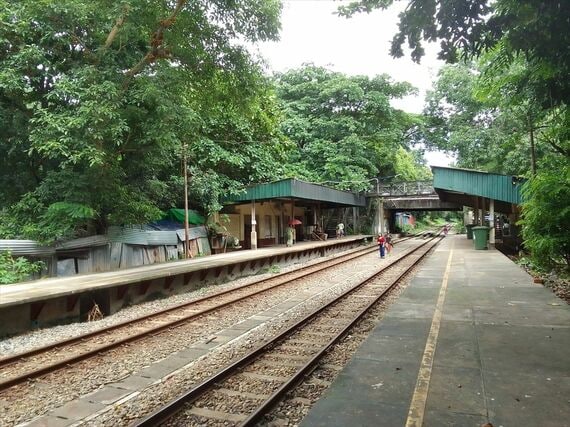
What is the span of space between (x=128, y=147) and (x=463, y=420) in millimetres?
12931

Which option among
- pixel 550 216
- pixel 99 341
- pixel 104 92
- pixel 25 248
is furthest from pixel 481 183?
pixel 25 248

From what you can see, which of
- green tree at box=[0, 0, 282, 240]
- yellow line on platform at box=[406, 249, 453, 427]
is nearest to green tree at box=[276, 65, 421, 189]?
green tree at box=[0, 0, 282, 240]

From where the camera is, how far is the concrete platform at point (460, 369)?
3492mm

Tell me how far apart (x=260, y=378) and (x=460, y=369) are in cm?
224

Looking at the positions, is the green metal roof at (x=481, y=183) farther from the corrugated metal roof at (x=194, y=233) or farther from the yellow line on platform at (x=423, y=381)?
the yellow line on platform at (x=423, y=381)

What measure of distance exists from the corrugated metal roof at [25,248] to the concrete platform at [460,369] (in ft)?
33.9

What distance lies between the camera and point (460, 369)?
4.51 meters

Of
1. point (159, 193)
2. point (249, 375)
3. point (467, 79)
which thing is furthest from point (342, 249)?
point (249, 375)

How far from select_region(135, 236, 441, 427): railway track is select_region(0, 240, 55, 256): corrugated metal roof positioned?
29.2 ft

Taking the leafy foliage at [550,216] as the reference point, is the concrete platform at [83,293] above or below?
below

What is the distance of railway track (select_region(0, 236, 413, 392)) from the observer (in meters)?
5.37

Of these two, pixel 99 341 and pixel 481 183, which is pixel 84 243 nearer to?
pixel 99 341

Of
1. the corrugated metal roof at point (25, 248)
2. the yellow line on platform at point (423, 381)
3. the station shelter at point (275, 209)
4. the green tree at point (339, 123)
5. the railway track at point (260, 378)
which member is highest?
the green tree at point (339, 123)

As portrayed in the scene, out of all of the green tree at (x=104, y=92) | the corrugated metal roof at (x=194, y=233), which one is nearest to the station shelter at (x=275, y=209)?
the corrugated metal roof at (x=194, y=233)
